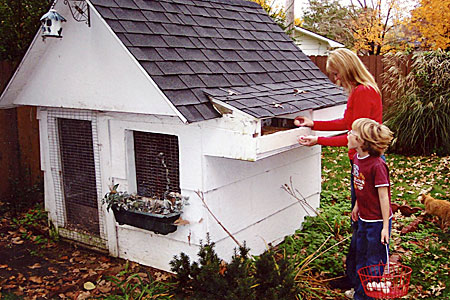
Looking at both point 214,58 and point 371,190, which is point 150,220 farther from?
point 371,190

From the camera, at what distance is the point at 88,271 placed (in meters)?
4.39

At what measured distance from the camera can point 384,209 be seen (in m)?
3.33

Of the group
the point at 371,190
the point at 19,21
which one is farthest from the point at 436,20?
the point at 371,190

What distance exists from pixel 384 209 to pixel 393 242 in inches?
64.9

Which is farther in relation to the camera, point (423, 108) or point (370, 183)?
point (423, 108)

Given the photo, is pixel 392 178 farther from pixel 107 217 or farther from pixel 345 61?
pixel 107 217

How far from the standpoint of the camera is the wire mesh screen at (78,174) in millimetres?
4758

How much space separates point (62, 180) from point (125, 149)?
1.10 meters

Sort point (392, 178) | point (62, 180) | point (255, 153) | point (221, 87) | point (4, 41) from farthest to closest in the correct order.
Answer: point (392, 178)
point (4, 41)
point (62, 180)
point (221, 87)
point (255, 153)

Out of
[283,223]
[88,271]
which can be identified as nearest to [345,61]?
[283,223]

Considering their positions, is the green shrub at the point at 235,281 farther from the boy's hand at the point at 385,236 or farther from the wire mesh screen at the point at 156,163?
the wire mesh screen at the point at 156,163

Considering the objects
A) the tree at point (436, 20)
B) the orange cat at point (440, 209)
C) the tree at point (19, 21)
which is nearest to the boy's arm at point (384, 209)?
the orange cat at point (440, 209)

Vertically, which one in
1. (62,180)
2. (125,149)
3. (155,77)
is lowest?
(62,180)

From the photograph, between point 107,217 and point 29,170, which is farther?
point 29,170
